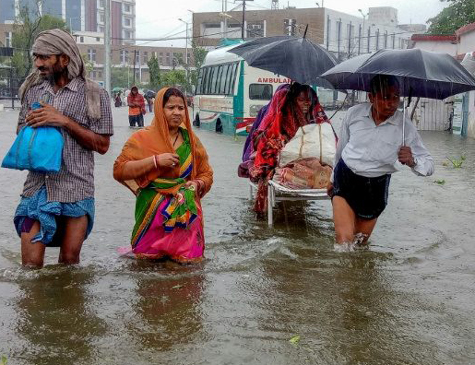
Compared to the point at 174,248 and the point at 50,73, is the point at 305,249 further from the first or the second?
the point at 50,73

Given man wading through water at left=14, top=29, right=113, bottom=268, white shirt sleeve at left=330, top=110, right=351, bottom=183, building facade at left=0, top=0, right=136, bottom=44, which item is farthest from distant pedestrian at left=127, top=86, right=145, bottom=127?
building facade at left=0, top=0, right=136, bottom=44

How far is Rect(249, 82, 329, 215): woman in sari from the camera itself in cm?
751

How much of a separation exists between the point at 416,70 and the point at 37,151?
2818mm

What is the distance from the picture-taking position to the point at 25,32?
48.0 metres

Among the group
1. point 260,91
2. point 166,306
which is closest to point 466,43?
point 260,91

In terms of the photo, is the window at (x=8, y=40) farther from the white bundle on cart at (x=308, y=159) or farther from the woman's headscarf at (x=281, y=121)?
the white bundle on cart at (x=308, y=159)

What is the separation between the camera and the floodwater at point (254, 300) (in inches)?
152

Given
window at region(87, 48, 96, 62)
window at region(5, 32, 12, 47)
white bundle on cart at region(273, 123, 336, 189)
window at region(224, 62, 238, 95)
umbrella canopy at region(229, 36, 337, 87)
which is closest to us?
white bundle on cart at region(273, 123, 336, 189)

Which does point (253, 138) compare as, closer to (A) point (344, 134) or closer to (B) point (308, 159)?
(B) point (308, 159)

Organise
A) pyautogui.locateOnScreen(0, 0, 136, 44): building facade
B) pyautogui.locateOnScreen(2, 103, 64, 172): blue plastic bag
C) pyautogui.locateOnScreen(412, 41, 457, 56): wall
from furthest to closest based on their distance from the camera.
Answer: pyautogui.locateOnScreen(0, 0, 136, 44): building facade
pyautogui.locateOnScreen(412, 41, 457, 56): wall
pyautogui.locateOnScreen(2, 103, 64, 172): blue plastic bag

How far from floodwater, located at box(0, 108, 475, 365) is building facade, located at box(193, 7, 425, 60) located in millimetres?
61766

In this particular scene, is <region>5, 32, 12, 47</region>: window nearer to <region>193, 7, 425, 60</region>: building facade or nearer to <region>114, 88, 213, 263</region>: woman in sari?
<region>193, 7, 425, 60</region>: building facade

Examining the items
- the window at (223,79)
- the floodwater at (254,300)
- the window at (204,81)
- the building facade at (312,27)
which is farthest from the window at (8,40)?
the floodwater at (254,300)

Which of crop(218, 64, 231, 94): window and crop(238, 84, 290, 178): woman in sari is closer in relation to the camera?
crop(238, 84, 290, 178): woman in sari
